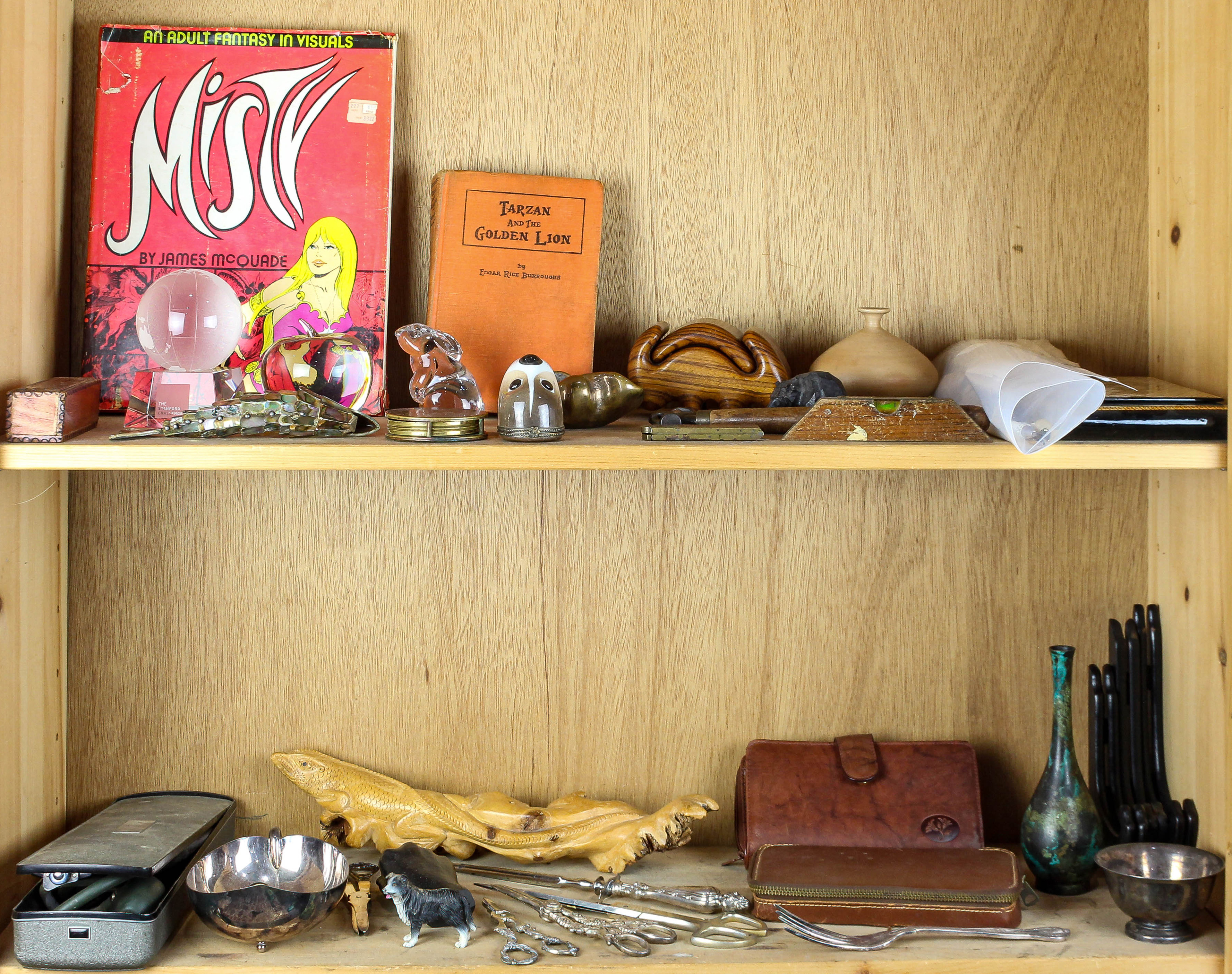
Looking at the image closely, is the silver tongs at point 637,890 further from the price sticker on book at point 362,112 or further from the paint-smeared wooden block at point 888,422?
the price sticker on book at point 362,112

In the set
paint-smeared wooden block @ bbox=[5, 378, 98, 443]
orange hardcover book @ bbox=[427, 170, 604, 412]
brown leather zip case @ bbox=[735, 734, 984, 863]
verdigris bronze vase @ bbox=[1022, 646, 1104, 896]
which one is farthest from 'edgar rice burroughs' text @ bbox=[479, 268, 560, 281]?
verdigris bronze vase @ bbox=[1022, 646, 1104, 896]

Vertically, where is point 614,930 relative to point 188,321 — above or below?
below

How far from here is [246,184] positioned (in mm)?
1068

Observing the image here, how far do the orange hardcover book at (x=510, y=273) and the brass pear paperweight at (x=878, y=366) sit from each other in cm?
25

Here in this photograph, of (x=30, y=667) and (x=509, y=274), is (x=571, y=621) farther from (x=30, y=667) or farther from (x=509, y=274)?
(x=30, y=667)

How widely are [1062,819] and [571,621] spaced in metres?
0.54

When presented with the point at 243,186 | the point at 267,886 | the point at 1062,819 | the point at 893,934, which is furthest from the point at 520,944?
the point at 243,186

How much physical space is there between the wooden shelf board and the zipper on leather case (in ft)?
1.30

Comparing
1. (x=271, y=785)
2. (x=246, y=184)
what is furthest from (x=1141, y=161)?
(x=271, y=785)

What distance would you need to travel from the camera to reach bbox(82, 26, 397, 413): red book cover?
106 cm

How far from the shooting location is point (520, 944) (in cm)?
96

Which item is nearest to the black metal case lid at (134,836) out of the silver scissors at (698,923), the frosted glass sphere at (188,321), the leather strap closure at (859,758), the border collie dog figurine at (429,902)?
the border collie dog figurine at (429,902)

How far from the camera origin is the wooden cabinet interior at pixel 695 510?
1.12 m

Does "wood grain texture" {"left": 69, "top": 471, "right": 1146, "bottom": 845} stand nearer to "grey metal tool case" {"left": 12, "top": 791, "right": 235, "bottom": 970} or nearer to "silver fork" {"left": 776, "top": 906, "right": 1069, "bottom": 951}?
"grey metal tool case" {"left": 12, "top": 791, "right": 235, "bottom": 970}
